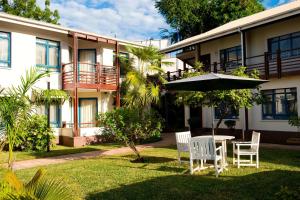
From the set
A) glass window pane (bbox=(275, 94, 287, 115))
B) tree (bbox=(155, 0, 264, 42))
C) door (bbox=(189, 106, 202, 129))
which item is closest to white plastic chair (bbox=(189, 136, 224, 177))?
glass window pane (bbox=(275, 94, 287, 115))

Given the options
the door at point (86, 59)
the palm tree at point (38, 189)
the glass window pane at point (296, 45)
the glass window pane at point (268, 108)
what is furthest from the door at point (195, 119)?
the palm tree at point (38, 189)

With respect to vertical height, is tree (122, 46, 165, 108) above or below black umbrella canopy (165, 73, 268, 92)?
above

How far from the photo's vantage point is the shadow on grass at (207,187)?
7170 mm

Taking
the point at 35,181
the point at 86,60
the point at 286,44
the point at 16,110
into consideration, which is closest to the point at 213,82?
the point at 16,110

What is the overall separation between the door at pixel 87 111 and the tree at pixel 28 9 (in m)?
16.8

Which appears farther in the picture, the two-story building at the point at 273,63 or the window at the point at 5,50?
the window at the point at 5,50

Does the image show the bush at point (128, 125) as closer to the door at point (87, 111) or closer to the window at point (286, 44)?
the window at point (286, 44)

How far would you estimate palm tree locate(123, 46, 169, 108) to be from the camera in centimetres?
1966

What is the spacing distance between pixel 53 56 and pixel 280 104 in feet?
44.8

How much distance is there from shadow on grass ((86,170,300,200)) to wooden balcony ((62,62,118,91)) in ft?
38.2

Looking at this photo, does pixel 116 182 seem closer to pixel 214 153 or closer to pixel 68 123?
pixel 214 153

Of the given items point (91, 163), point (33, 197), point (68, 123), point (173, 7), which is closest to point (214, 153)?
point (91, 163)

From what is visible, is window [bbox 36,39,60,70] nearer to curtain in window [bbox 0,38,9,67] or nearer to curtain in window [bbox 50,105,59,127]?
curtain in window [bbox 0,38,9,67]

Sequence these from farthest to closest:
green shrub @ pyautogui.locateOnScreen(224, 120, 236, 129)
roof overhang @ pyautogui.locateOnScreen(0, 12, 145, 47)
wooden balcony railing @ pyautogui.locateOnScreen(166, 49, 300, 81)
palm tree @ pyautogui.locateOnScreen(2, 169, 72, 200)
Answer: green shrub @ pyautogui.locateOnScreen(224, 120, 236, 129)
wooden balcony railing @ pyautogui.locateOnScreen(166, 49, 300, 81)
roof overhang @ pyautogui.locateOnScreen(0, 12, 145, 47)
palm tree @ pyautogui.locateOnScreen(2, 169, 72, 200)
